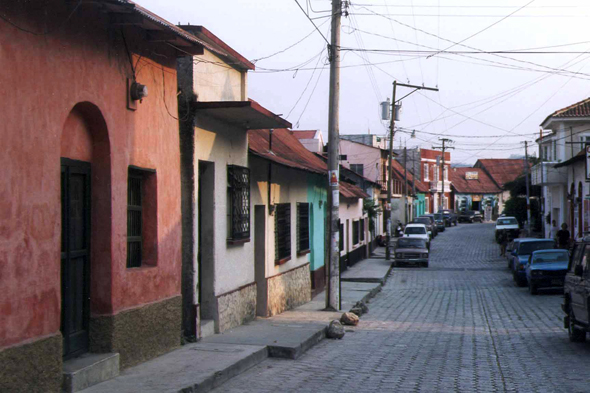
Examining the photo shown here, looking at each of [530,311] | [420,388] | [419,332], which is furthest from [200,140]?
[530,311]

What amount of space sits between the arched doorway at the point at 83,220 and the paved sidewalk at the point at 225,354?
2.71ft

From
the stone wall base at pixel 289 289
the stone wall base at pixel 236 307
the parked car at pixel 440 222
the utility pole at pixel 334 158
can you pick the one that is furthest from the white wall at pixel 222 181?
the parked car at pixel 440 222

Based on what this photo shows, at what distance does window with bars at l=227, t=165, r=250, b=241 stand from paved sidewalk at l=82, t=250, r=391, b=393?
1.71 m

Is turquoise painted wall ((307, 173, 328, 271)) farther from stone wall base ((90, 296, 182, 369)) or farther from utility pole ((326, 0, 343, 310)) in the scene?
stone wall base ((90, 296, 182, 369))

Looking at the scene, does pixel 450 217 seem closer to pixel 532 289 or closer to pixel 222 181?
pixel 532 289

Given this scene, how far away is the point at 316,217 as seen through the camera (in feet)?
76.5

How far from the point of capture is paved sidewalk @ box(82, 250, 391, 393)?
8492 mm

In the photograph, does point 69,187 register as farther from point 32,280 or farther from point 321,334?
point 321,334

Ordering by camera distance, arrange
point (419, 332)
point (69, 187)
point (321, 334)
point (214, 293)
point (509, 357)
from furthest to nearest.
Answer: point (419, 332) → point (321, 334) → point (214, 293) → point (509, 357) → point (69, 187)

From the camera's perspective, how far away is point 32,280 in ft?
23.5

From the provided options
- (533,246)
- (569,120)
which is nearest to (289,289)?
(533,246)

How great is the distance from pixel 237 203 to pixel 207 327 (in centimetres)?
258

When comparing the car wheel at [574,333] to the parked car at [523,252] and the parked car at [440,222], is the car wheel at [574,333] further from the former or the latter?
the parked car at [440,222]

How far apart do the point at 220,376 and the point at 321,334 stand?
16.3ft
